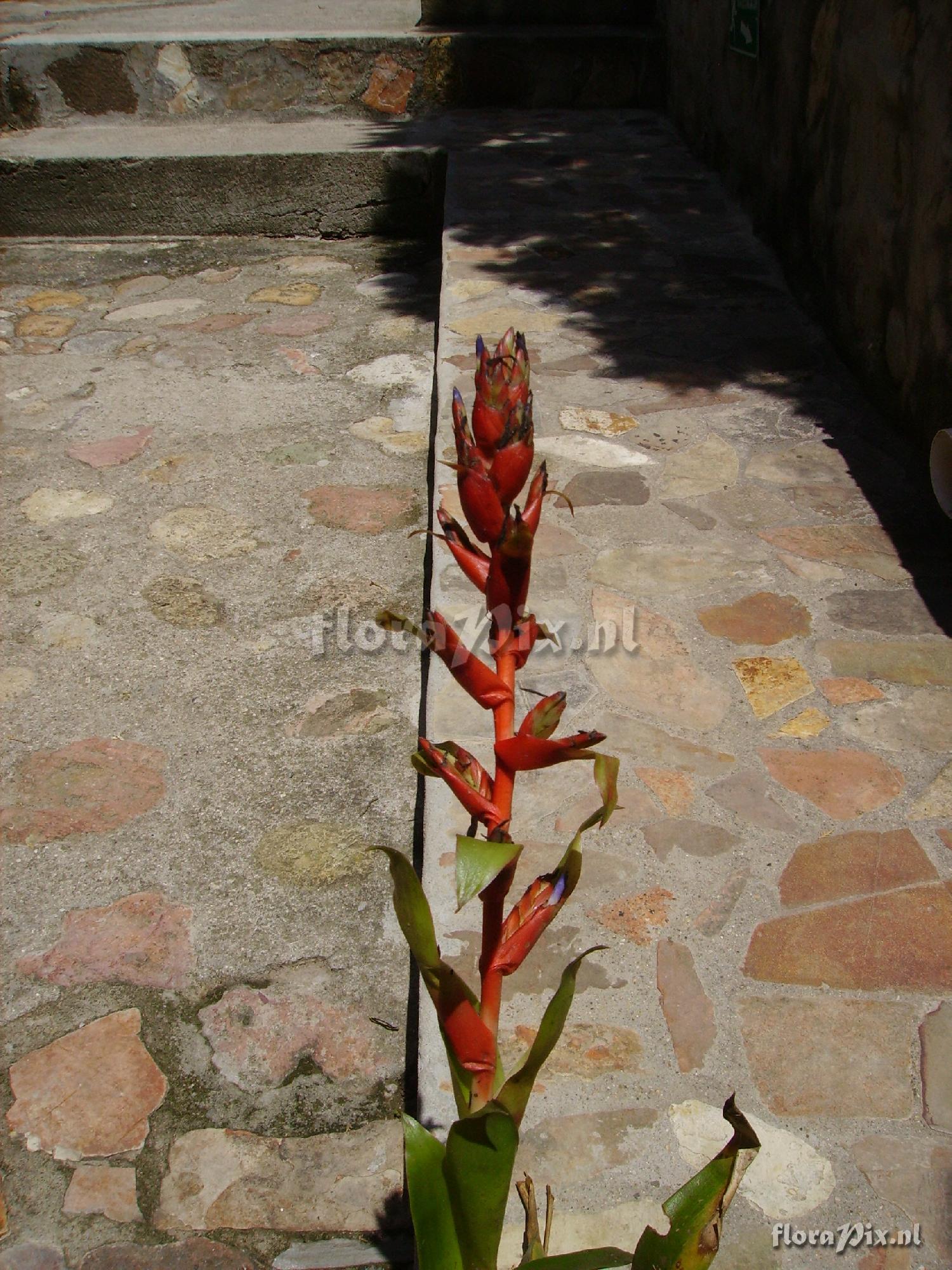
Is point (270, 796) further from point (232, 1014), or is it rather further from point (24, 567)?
point (24, 567)

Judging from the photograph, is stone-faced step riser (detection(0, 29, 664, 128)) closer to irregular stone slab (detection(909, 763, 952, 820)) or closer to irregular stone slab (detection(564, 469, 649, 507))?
irregular stone slab (detection(564, 469, 649, 507))

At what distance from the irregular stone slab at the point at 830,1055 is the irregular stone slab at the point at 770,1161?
0.18 feet

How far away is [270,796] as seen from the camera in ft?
8.31

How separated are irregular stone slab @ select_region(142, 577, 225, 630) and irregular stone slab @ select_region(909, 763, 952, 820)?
1.84 metres

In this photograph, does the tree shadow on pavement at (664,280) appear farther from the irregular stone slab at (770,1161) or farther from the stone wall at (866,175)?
the irregular stone slab at (770,1161)

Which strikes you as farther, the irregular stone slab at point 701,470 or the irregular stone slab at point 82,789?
the irregular stone slab at point 701,470

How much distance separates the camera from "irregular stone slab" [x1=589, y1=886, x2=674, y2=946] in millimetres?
1862

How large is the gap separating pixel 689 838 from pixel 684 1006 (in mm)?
387

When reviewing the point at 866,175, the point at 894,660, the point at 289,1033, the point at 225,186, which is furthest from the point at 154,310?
the point at 289,1033

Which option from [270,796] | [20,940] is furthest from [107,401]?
[20,940]

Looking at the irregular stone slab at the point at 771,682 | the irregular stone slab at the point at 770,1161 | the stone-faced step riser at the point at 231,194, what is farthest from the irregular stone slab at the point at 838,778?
the stone-faced step riser at the point at 231,194

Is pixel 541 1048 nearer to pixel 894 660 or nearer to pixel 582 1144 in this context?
pixel 582 1144

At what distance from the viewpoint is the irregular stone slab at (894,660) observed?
247 centimetres

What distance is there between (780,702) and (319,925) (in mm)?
1042
